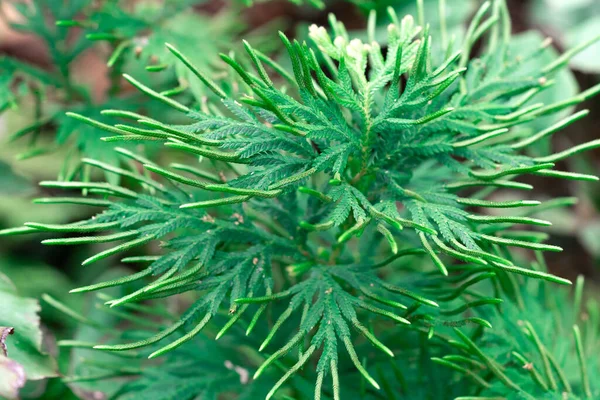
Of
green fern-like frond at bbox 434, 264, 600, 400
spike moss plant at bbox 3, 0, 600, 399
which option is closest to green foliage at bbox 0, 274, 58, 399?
spike moss plant at bbox 3, 0, 600, 399

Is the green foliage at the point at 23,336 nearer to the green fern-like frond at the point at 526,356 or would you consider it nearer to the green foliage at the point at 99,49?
the green foliage at the point at 99,49

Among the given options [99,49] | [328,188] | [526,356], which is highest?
[99,49]

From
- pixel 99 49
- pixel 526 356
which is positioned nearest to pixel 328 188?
pixel 526 356

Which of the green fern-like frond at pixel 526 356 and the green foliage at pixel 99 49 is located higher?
the green foliage at pixel 99 49

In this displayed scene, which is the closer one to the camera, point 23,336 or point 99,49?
point 23,336

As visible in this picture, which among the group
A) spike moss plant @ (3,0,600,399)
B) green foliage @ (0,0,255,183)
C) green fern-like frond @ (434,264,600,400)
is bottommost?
green fern-like frond @ (434,264,600,400)

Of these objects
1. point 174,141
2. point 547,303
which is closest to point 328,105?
point 174,141

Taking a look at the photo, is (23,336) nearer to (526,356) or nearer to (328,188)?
(328,188)

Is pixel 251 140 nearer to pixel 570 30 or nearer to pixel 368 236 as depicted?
pixel 368 236

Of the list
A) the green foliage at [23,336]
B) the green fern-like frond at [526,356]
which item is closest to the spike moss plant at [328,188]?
the green fern-like frond at [526,356]

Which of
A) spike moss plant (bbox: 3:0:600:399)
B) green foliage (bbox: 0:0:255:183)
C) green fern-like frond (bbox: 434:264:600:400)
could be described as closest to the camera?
spike moss plant (bbox: 3:0:600:399)

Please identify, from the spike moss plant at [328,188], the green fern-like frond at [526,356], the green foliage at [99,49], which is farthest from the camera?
the green foliage at [99,49]

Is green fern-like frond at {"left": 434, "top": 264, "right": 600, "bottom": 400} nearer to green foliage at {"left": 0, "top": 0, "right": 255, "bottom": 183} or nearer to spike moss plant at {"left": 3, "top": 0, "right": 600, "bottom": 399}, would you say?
spike moss plant at {"left": 3, "top": 0, "right": 600, "bottom": 399}
